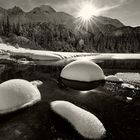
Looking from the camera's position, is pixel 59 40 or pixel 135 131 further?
pixel 59 40

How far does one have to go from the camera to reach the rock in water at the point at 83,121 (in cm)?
628

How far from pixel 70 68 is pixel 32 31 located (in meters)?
79.3

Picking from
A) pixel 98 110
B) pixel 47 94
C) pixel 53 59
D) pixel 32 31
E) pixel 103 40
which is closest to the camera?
pixel 98 110

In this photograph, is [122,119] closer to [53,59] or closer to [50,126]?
[50,126]

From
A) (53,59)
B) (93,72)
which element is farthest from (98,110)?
(53,59)

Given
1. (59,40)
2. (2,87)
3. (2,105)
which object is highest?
(59,40)

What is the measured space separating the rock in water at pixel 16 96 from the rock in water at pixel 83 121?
174cm

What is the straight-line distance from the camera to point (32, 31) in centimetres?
8869

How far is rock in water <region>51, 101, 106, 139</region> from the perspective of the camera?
6.28 metres

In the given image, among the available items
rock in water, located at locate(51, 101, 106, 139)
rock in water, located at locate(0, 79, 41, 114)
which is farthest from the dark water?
rock in water, located at locate(0, 79, 41, 114)

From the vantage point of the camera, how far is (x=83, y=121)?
21.9 ft

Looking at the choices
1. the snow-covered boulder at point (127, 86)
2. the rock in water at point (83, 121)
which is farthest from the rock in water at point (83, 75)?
the rock in water at point (83, 121)

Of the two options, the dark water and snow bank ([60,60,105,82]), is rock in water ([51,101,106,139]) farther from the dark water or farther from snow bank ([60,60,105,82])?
snow bank ([60,60,105,82])

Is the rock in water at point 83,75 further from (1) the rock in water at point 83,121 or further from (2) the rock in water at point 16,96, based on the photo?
(1) the rock in water at point 83,121
